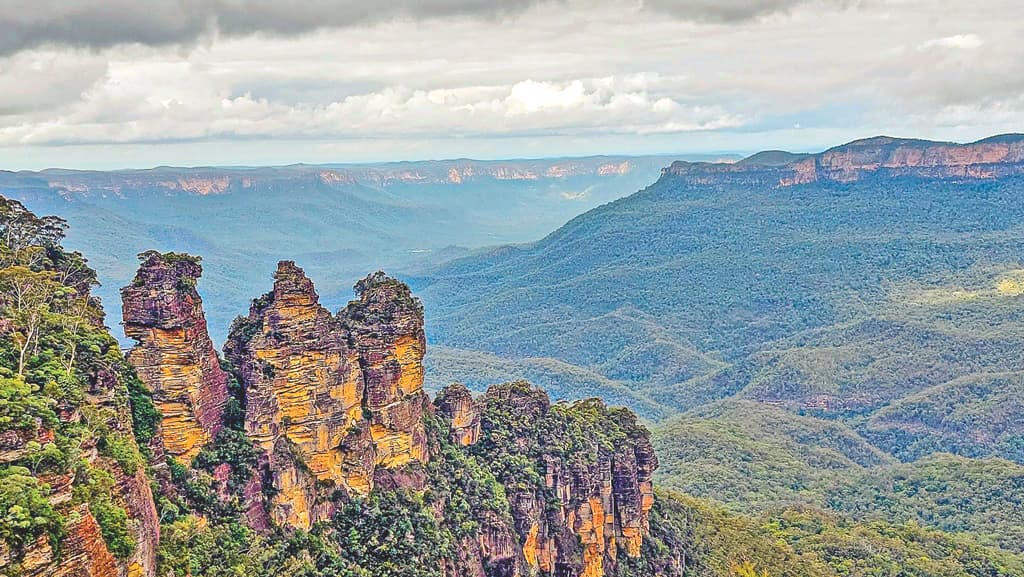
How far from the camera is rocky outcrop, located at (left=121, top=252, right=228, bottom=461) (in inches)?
1340

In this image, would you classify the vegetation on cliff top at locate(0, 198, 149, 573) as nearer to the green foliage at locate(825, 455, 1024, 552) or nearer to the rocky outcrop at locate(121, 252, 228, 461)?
the rocky outcrop at locate(121, 252, 228, 461)

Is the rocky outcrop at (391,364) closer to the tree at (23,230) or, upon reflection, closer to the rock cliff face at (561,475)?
the rock cliff face at (561,475)

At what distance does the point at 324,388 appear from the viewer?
39.8 m

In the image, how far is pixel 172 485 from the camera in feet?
109

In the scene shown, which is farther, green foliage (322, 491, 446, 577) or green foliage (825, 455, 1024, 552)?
green foliage (825, 455, 1024, 552)

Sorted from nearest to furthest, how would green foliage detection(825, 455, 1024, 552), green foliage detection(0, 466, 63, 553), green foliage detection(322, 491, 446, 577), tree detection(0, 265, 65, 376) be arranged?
green foliage detection(0, 466, 63, 553)
tree detection(0, 265, 65, 376)
green foliage detection(322, 491, 446, 577)
green foliage detection(825, 455, 1024, 552)

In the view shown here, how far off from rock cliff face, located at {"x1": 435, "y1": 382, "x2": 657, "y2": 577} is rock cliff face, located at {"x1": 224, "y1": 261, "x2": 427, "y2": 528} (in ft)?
23.4

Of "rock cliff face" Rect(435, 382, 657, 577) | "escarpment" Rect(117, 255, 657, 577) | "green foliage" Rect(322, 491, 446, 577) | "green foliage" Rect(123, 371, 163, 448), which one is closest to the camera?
"green foliage" Rect(123, 371, 163, 448)

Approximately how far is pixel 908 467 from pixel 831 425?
77.7ft

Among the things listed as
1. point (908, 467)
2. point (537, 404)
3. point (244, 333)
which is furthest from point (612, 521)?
point (908, 467)

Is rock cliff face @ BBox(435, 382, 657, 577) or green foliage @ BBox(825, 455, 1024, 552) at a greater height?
rock cliff face @ BBox(435, 382, 657, 577)

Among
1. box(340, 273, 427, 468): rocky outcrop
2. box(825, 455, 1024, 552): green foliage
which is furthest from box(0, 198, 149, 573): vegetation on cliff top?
box(825, 455, 1024, 552): green foliage

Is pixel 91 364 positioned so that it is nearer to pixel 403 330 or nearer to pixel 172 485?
pixel 172 485

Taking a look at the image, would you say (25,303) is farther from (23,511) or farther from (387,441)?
Answer: (387,441)
